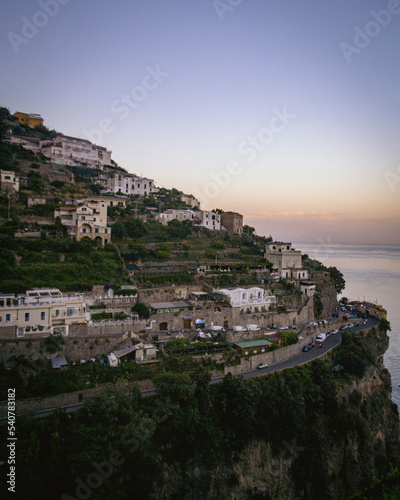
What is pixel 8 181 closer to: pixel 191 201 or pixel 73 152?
pixel 73 152

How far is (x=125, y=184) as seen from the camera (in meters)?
45.2

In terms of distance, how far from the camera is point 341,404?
19.4 meters

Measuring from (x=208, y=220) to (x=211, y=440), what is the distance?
101 ft

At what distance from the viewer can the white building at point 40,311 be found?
16656 millimetres

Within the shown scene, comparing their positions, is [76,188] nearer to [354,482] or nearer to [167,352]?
[167,352]

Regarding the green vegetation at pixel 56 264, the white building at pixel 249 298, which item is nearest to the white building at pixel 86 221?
the green vegetation at pixel 56 264

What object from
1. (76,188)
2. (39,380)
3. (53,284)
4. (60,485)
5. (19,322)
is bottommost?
(60,485)

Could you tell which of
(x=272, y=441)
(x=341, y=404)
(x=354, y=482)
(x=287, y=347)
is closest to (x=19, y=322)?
(x=272, y=441)

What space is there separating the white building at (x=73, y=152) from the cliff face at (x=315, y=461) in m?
38.9

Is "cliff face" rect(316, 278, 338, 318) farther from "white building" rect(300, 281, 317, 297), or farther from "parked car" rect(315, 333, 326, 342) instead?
"parked car" rect(315, 333, 326, 342)

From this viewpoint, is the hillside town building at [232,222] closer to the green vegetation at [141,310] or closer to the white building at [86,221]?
the white building at [86,221]

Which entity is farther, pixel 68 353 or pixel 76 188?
pixel 76 188

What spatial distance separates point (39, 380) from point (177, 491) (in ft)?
24.9

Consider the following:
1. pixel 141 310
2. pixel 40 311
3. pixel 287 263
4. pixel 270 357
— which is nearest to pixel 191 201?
pixel 287 263
